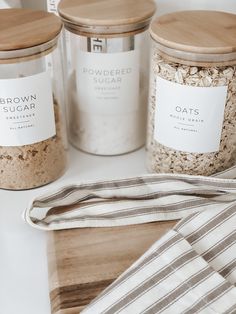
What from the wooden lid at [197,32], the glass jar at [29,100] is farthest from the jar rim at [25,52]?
the wooden lid at [197,32]

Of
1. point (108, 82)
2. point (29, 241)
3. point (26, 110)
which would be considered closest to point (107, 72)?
point (108, 82)

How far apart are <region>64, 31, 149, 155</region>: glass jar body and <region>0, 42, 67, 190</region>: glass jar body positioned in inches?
1.2

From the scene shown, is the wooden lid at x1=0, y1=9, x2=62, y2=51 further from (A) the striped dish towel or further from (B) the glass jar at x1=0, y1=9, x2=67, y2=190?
(A) the striped dish towel

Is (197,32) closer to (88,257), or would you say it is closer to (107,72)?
(107,72)

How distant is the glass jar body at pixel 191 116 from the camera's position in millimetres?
582

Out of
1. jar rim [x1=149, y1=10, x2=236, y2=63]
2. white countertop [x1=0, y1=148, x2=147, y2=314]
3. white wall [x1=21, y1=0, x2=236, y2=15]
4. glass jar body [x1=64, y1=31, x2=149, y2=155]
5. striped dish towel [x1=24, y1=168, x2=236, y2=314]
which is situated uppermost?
jar rim [x1=149, y1=10, x2=236, y2=63]

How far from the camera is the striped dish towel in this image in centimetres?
48

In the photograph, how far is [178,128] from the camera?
619 millimetres

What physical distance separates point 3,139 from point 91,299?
22 centimetres

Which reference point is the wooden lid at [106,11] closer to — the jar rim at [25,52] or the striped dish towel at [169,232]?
the jar rim at [25,52]

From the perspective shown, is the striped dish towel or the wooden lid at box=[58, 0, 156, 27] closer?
the striped dish towel

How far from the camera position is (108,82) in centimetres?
67

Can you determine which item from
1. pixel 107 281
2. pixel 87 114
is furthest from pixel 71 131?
pixel 107 281

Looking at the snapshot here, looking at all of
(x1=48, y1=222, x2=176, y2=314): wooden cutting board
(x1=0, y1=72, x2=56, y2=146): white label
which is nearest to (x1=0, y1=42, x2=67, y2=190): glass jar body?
(x1=0, y1=72, x2=56, y2=146): white label
